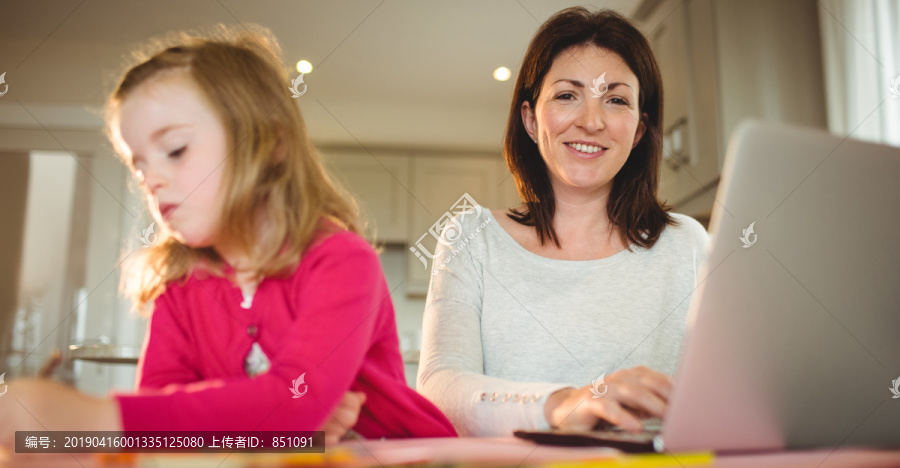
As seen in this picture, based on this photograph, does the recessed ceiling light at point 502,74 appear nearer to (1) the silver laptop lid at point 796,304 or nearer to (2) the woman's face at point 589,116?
(2) the woman's face at point 589,116

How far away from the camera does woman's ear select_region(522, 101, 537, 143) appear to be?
1252 millimetres

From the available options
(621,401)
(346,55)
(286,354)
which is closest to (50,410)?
(286,354)

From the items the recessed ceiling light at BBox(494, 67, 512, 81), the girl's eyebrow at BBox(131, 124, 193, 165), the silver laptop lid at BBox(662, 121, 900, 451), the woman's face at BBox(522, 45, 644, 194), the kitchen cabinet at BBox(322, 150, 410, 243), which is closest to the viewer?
the silver laptop lid at BBox(662, 121, 900, 451)

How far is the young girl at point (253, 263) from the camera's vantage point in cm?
62

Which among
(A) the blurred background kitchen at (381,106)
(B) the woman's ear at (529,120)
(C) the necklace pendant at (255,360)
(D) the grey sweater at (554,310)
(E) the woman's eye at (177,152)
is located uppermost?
(A) the blurred background kitchen at (381,106)

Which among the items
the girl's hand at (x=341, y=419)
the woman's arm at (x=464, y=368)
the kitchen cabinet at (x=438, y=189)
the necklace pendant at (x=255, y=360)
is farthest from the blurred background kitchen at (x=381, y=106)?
the girl's hand at (x=341, y=419)

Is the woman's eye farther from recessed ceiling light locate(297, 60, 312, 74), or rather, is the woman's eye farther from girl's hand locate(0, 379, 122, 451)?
recessed ceiling light locate(297, 60, 312, 74)

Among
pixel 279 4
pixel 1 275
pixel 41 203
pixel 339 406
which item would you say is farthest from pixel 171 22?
pixel 339 406

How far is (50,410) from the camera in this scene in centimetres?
49

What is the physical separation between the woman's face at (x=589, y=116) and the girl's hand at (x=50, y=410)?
0.80m

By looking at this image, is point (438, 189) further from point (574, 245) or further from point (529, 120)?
point (574, 245)

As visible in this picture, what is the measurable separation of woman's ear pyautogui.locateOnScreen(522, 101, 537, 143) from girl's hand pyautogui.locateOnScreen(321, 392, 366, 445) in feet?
2.42

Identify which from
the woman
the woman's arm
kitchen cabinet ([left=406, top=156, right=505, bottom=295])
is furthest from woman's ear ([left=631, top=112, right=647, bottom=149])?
kitchen cabinet ([left=406, top=156, right=505, bottom=295])

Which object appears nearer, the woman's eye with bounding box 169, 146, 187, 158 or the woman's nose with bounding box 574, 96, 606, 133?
the woman's eye with bounding box 169, 146, 187, 158
